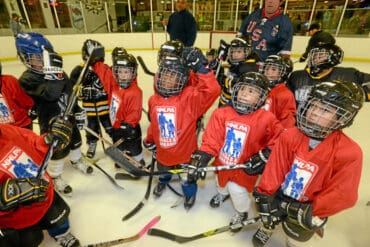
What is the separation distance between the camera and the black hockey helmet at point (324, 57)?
1.86 m

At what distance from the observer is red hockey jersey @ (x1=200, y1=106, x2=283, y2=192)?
1.38 meters

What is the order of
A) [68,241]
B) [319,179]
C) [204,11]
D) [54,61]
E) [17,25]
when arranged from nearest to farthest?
[319,179] < [68,241] < [54,61] < [17,25] < [204,11]

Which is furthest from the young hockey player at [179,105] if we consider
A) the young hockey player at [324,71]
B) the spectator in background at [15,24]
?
the spectator in background at [15,24]

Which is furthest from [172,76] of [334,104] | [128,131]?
[334,104]

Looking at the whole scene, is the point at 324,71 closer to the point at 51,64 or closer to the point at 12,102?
the point at 51,64

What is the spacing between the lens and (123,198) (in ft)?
6.15

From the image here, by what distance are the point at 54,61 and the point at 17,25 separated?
6.61m

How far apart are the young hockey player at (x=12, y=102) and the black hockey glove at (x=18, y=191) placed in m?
0.92

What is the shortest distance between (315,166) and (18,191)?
1.37 meters

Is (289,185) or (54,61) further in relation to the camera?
(54,61)

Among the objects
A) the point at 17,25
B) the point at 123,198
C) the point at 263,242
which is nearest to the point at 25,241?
the point at 123,198

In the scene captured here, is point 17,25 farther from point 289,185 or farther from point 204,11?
point 289,185

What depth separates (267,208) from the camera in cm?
122

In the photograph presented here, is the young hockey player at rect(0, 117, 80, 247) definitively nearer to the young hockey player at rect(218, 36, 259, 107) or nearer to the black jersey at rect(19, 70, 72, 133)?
the black jersey at rect(19, 70, 72, 133)
